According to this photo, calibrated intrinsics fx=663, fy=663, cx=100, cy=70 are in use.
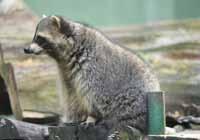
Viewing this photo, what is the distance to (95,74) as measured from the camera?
5.76 m

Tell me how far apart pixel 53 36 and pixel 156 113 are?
1126 millimetres

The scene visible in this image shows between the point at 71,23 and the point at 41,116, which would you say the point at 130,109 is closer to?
the point at 71,23

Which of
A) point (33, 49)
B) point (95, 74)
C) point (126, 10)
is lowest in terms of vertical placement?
point (95, 74)

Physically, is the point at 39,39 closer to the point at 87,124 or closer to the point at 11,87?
the point at 87,124

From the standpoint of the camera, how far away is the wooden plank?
5488 millimetres

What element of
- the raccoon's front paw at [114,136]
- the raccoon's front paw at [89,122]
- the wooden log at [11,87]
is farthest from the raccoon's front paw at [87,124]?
the wooden log at [11,87]

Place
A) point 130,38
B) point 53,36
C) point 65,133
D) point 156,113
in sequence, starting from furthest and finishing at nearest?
1. point 130,38
2. point 53,36
3. point 156,113
4. point 65,133

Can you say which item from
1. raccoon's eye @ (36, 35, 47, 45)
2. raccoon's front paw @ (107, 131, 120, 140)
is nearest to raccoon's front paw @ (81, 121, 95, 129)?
raccoon's front paw @ (107, 131, 120, 140)

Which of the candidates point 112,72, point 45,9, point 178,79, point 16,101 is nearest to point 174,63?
point 178,79

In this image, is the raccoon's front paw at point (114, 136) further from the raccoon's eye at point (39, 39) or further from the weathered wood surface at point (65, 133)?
the raccoon's eye at point (39, 39)

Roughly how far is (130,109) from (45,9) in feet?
13.5

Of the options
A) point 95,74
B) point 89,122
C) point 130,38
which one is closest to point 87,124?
point 89,122

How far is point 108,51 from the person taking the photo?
19.4ft

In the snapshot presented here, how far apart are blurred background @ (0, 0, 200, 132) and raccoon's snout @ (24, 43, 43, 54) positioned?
2240 mm
